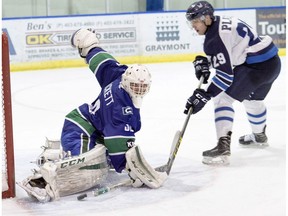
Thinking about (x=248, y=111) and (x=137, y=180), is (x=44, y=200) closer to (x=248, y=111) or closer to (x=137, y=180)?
(x=137, y=180)

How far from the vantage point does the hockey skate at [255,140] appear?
372 centimetres

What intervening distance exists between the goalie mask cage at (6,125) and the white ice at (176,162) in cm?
7

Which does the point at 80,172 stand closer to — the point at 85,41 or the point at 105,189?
the point at 105,189

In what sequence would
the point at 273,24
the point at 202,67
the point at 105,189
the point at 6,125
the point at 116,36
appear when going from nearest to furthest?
the point at 6,125
the point at 105,189
the point at 202,67
the point at 116,36
the point at 273,24

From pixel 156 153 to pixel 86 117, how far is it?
0.69 m

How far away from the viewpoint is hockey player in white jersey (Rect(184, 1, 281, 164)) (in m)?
3.24

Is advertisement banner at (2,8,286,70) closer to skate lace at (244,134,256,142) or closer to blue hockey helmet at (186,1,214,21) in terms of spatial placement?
skate lace at (244,134,256,142)

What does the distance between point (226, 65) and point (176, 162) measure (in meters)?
0.57

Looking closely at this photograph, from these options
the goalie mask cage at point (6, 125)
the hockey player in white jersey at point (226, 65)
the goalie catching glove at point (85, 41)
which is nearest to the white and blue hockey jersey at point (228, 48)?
the hockey player in white jersey at point (226, 65)

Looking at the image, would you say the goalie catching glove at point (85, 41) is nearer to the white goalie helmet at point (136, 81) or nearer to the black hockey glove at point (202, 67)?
the white goalie helmet at point (136, 81)

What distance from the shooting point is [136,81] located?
8.85 ft

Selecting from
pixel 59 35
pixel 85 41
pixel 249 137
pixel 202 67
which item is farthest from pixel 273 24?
pixel 85 41

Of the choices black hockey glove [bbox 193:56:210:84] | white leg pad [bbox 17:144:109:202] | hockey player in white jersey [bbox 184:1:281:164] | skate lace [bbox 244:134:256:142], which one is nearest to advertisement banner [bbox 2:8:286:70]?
skate lace [bbox 244:134:256:142]

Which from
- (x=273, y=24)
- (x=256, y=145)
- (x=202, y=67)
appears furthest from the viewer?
(x=273, y=24)
